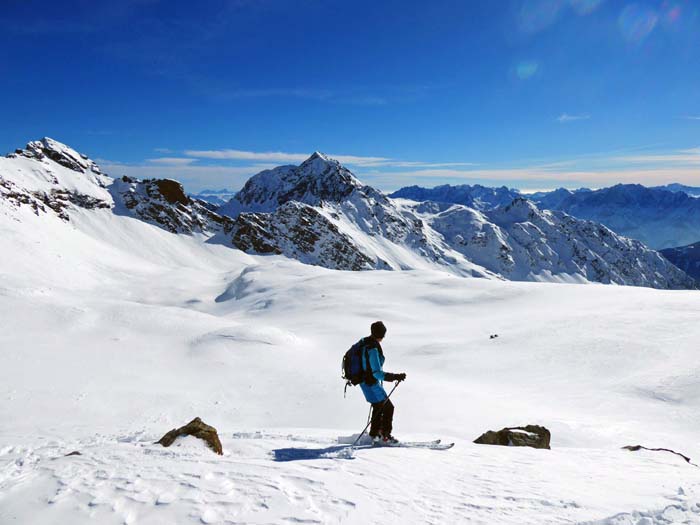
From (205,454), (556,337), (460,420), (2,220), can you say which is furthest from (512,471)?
(2,220)

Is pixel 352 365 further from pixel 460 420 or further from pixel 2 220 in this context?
pixel 2 220

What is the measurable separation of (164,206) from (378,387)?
16359 cm

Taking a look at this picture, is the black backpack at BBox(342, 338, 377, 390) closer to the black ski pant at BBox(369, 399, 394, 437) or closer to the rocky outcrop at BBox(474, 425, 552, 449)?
the black ski pant at BBox(369, 399, 394, 437)

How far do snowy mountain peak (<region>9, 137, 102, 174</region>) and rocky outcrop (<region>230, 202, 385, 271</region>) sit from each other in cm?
6047

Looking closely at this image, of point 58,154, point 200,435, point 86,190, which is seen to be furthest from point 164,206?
point 200,435

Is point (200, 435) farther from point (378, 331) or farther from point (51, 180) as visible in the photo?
point (51, 180)

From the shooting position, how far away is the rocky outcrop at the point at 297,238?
16375 cm

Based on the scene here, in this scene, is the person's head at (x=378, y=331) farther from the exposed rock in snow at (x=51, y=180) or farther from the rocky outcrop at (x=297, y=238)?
the rocky outcrop at (x=297, y=238)

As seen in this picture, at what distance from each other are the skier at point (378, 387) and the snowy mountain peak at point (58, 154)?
177603 millimetres

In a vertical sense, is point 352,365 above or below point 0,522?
above

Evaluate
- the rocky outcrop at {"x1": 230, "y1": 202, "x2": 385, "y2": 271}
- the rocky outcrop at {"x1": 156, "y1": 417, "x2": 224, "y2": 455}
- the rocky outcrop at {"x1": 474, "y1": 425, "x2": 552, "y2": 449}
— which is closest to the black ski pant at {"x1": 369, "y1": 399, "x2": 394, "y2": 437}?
the rocky outcrop at {"x1": 156, "y1": 417, "x2": 224, "y2": 455}

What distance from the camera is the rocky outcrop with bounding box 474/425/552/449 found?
10352 millimetres

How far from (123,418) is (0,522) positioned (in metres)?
8.82

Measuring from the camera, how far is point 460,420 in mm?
13539
